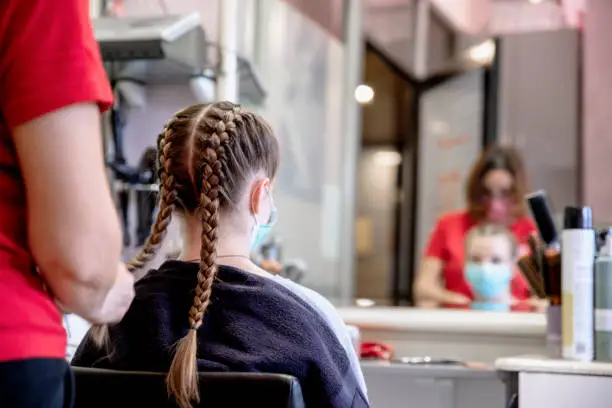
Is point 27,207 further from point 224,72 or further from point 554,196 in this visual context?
point 554,196

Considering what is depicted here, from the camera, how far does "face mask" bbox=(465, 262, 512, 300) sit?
2062 mm

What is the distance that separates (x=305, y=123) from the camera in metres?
3.36

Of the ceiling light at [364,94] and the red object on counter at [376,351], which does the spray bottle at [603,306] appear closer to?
the red object on counter at [376,351]

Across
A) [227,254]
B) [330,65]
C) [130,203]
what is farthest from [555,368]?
[330,65]

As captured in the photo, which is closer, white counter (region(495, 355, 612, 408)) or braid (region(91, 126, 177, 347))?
braid (region(91, 126, 177, 347))

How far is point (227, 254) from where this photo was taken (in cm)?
115

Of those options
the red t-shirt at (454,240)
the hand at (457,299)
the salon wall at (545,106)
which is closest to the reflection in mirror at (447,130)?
the salon wall at (545,106)

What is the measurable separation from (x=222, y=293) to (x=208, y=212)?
0.33 ft

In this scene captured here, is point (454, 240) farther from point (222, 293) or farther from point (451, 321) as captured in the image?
point (222, 293)

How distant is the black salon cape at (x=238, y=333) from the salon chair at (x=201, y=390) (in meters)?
0.13

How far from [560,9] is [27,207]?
4127mm

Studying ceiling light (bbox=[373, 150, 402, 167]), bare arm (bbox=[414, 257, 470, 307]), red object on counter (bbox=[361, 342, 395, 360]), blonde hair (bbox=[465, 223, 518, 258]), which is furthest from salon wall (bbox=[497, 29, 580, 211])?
red object on counter (bbox=[361, 342, 395, 360])

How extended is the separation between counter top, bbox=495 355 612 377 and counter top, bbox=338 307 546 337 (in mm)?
362

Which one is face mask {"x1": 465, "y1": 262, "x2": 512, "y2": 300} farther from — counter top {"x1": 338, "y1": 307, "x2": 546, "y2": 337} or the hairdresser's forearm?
the hairdresser's forearm
